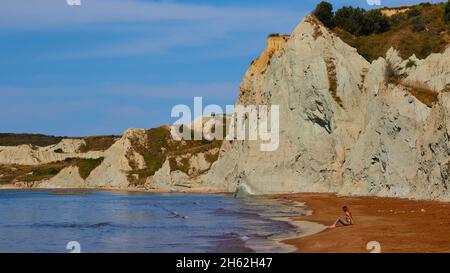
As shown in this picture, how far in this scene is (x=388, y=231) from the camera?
25.2 m

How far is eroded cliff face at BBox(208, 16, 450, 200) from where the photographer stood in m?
44.9

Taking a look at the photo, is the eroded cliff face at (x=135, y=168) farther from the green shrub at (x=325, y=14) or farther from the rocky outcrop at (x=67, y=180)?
the green shrub at (x=325, y=14)

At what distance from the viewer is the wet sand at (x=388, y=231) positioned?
20.6 m

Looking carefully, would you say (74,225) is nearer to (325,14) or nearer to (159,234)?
(159,234)

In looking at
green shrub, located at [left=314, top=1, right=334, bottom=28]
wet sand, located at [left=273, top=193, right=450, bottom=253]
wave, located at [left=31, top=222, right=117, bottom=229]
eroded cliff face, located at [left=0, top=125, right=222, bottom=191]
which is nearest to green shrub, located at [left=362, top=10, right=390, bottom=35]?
green shrub, located at [left=314, top=1, right=334, bottom=28]

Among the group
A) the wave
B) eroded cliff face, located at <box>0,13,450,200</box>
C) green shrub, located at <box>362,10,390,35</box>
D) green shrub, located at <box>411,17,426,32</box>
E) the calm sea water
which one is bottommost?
the wave

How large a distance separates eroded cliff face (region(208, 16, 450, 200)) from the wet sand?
5828 mm

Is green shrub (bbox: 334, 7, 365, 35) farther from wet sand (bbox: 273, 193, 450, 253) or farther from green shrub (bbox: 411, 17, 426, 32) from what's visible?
wet sand (bbox: 273, 193, 450, 253)

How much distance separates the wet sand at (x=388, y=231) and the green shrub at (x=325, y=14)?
175 feet

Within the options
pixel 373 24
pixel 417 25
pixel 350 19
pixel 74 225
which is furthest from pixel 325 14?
pixel 74 225

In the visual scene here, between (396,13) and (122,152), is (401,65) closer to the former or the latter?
(396,13)

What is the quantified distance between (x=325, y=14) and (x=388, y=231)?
67.5m

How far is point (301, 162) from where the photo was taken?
67.3 m

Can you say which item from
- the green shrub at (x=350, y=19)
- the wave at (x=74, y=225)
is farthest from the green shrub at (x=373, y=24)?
the wave at (x=74, y=225)
